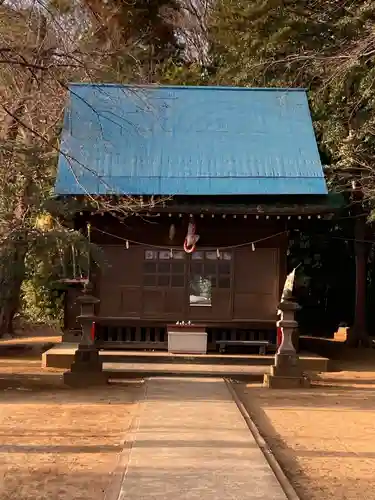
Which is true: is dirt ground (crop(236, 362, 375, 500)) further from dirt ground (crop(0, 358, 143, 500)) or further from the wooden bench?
the wooden bench

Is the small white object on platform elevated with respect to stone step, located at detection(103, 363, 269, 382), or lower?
elevated

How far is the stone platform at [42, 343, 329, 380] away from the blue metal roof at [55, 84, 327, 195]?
3611 mm

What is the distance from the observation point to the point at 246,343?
14.9m

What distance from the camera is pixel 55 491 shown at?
5301 millimetres

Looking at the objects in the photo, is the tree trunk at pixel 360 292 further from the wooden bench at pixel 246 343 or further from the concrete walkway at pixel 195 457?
the concrete walkway at pixel 195 457

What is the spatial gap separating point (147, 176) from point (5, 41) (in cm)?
668

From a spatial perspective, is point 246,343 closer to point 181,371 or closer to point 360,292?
point 181,371

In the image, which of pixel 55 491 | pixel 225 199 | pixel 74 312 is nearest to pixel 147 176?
pixel 225 199

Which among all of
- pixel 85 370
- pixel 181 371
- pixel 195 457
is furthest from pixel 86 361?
pixel 195 457

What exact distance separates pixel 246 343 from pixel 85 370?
4.51 m

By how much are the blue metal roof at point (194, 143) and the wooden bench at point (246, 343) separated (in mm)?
3446

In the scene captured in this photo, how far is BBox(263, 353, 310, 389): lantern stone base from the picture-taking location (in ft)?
38.3

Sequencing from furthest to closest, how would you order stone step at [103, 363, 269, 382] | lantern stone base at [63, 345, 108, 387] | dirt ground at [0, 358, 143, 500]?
stone step at [103, 363, 269, 382] → lantern stone base at [63, 345, 108, 387] → dirt ground at [0, 358, 143, 500]

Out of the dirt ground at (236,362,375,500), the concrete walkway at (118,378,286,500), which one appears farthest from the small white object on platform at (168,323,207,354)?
the concrete walkway at (118,378,286,500)
